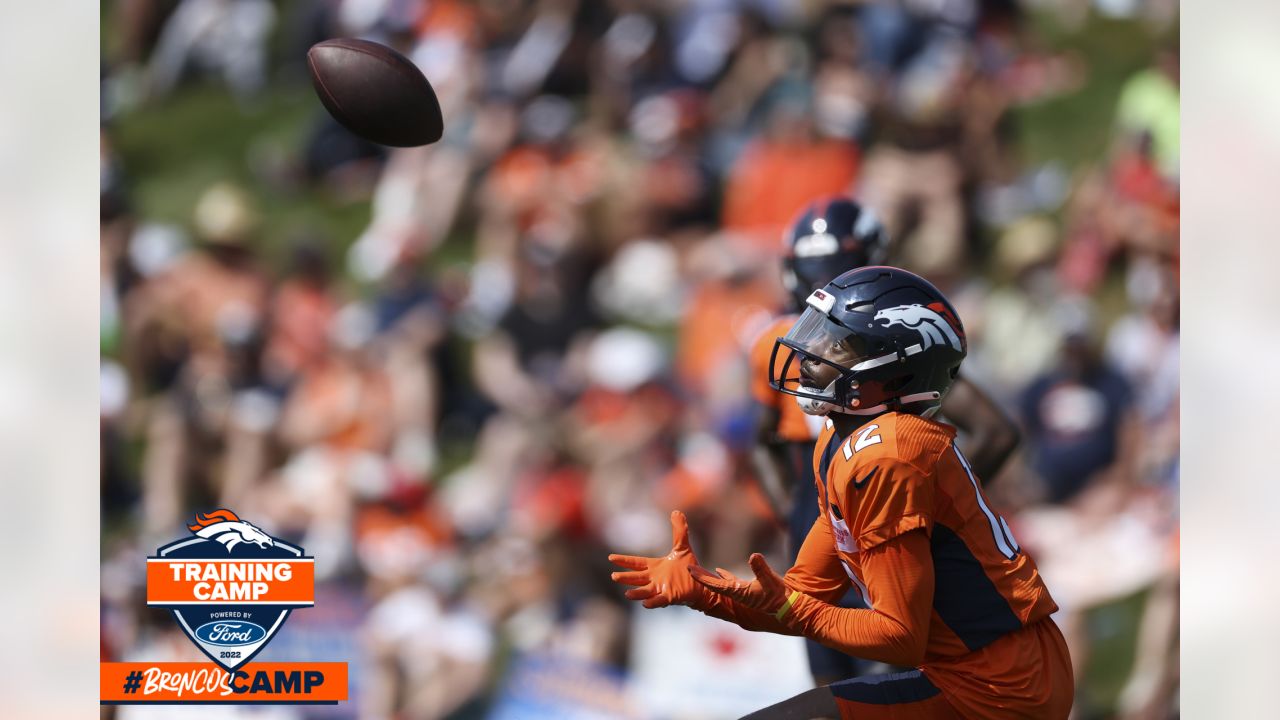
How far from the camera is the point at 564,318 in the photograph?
5133mm

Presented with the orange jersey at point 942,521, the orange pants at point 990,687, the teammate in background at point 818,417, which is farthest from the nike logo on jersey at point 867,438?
the teammate in background at point 818,417

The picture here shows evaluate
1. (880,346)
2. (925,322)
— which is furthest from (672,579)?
(925,322)

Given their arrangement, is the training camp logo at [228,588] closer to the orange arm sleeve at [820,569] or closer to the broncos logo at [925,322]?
the orange arm sleeve at [820,569]

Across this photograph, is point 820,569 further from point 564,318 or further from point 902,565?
point 564,318

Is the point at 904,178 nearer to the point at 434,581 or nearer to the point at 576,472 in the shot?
the point at 576,472

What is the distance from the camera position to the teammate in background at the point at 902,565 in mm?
2438

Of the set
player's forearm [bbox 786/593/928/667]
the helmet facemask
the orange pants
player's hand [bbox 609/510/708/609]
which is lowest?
the orange pants

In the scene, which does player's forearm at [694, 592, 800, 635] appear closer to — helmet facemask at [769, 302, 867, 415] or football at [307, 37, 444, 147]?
helmet facemask at [769, 302, 867, 415]

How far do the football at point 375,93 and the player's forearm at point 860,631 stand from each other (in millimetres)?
2298

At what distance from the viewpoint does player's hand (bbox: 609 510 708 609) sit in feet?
8.24

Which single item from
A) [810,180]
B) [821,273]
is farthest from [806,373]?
[810,180]

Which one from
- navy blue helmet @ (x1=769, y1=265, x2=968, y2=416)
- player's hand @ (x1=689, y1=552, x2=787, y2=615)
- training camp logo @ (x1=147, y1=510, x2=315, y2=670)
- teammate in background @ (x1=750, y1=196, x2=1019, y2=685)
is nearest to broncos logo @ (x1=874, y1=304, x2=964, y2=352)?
navy blue helmet @ (x1=769, y1=265, x2=968, y2=416)

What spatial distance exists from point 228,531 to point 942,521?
350 centimetres
